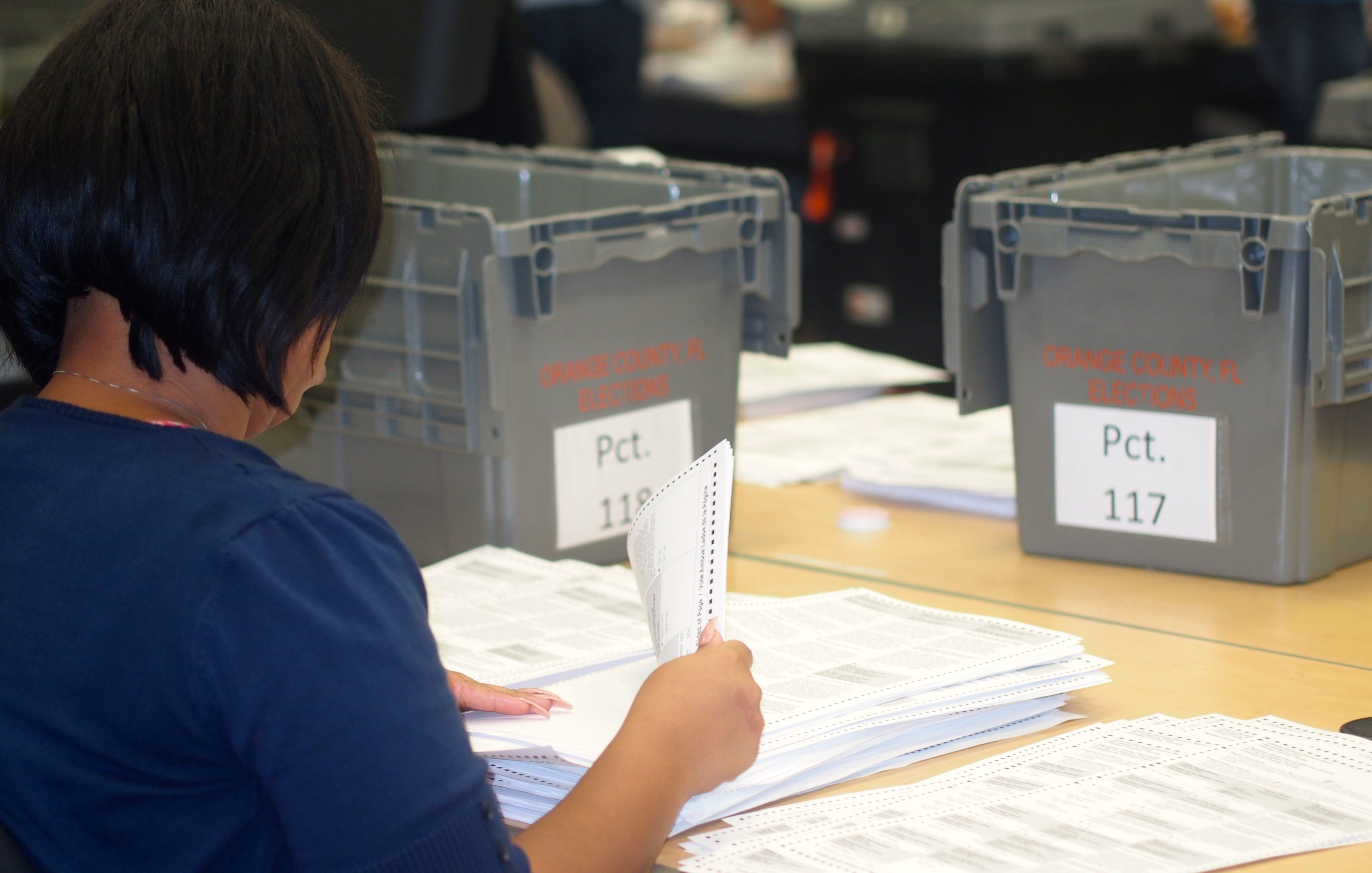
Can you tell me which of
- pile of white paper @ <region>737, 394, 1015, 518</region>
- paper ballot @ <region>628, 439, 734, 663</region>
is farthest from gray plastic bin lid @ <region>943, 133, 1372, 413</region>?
paper ballot @ <region>628, 439, 734, 663</region>

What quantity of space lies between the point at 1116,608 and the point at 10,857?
2.68 ft

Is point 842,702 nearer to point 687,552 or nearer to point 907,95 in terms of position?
point 687,552

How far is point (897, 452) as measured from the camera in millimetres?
1659

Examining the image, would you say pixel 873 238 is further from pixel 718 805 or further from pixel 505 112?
pixel 718 805

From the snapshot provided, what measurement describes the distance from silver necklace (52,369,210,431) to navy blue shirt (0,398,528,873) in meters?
0.02

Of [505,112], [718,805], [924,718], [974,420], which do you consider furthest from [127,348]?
[505,112]

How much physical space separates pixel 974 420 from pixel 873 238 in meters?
2.62

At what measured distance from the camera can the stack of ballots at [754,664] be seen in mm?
862

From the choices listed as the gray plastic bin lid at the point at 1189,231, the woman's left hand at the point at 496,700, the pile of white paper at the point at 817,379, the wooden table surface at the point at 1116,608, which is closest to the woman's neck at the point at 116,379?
the woman's left hand at the point at 496,700

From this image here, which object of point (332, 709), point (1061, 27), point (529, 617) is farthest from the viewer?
point (1061, 27)

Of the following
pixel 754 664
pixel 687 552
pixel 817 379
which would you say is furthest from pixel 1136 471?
pixel 817 379

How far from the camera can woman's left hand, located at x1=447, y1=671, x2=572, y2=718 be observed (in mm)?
910

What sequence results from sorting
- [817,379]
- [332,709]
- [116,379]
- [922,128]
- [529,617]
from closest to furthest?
[332,709], [116,379], [529,617], [817,379], [922,128]

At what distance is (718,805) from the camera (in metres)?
0.84
